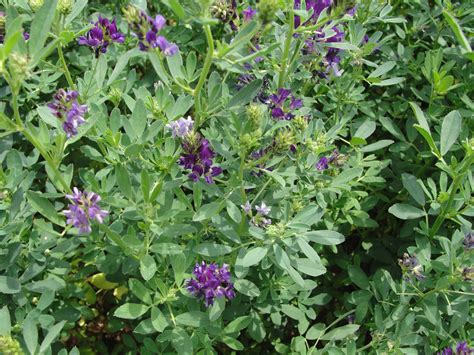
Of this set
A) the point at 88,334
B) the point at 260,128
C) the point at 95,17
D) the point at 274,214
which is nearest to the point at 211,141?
the point at 260,128

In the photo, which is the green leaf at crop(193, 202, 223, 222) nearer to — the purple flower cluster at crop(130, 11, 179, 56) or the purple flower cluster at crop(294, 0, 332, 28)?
the purple flower cluster at crop(130, 11, 179, 56)

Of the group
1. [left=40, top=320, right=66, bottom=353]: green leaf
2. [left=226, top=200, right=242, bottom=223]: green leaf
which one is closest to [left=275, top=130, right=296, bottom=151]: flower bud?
[left=226, top=200, right=242, bottom=223]: green leaf

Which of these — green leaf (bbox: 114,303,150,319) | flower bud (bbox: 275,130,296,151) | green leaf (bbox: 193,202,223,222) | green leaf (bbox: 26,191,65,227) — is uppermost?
flower bud (bbox: 275,130,296,151)

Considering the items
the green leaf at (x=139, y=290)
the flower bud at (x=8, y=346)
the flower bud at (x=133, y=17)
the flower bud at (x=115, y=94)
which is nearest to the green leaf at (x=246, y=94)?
the flower bud at (x=133, y=17)

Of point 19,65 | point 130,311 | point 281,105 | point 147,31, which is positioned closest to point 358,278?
point 281,105

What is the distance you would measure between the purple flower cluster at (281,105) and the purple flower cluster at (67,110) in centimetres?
87

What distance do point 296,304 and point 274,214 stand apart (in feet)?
2.77

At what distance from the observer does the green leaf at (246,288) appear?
2.78 metres

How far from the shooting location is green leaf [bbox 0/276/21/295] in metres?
2.56

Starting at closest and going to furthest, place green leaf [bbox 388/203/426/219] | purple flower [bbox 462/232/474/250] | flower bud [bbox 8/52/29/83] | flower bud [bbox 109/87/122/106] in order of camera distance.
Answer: flower bud [bbox 8/52/29/83], purple flower [bbox 462/232/474/250], flower bud [bbox 109/87/122/106], green leaf [bbox 388/203/426/219]

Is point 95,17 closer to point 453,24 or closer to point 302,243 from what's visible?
point 302,243

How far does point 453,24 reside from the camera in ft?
6.36

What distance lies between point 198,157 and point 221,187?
0.50 meters

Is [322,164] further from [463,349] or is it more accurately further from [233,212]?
[463,349]
